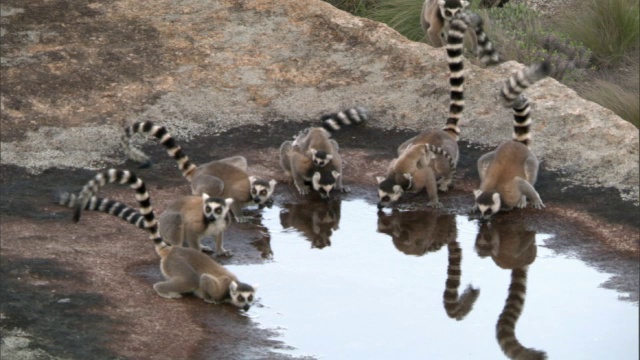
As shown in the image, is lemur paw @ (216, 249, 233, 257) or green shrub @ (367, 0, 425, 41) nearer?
lemur paw @ (216, 249, 233, 257)

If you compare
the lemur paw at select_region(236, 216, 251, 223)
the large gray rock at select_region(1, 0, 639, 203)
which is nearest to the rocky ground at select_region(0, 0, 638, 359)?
the large gray rock at select_region(1, 0, 639, 203)

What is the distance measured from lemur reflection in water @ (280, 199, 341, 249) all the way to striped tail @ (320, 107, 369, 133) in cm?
130

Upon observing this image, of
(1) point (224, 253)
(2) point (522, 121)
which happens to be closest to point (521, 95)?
(2) point (522, 121)

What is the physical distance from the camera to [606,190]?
13281mm

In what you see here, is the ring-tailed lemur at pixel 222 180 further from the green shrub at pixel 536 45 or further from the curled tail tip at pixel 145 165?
the green shrub at pixel 536 45

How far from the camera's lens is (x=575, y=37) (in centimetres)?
1867

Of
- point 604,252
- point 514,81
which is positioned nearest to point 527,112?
point 514,81

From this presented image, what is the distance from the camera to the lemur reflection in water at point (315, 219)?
1255 centimetres

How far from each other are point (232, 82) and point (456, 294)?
18.8 feet

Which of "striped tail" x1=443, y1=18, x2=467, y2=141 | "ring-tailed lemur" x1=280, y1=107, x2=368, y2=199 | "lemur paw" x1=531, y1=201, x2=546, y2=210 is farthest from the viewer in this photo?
"striped tail" x1=443, y1=18, x2=467, y2=141

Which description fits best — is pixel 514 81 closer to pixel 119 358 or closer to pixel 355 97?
pixel 355 97

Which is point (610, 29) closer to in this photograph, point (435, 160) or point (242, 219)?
point (435, 160)

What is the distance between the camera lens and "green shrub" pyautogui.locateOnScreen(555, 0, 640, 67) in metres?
18.1

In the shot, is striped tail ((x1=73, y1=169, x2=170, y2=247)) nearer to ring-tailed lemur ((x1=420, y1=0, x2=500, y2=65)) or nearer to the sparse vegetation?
ring-tailed lemur ((x1=420, y1=0, x2=500, y2=65))
